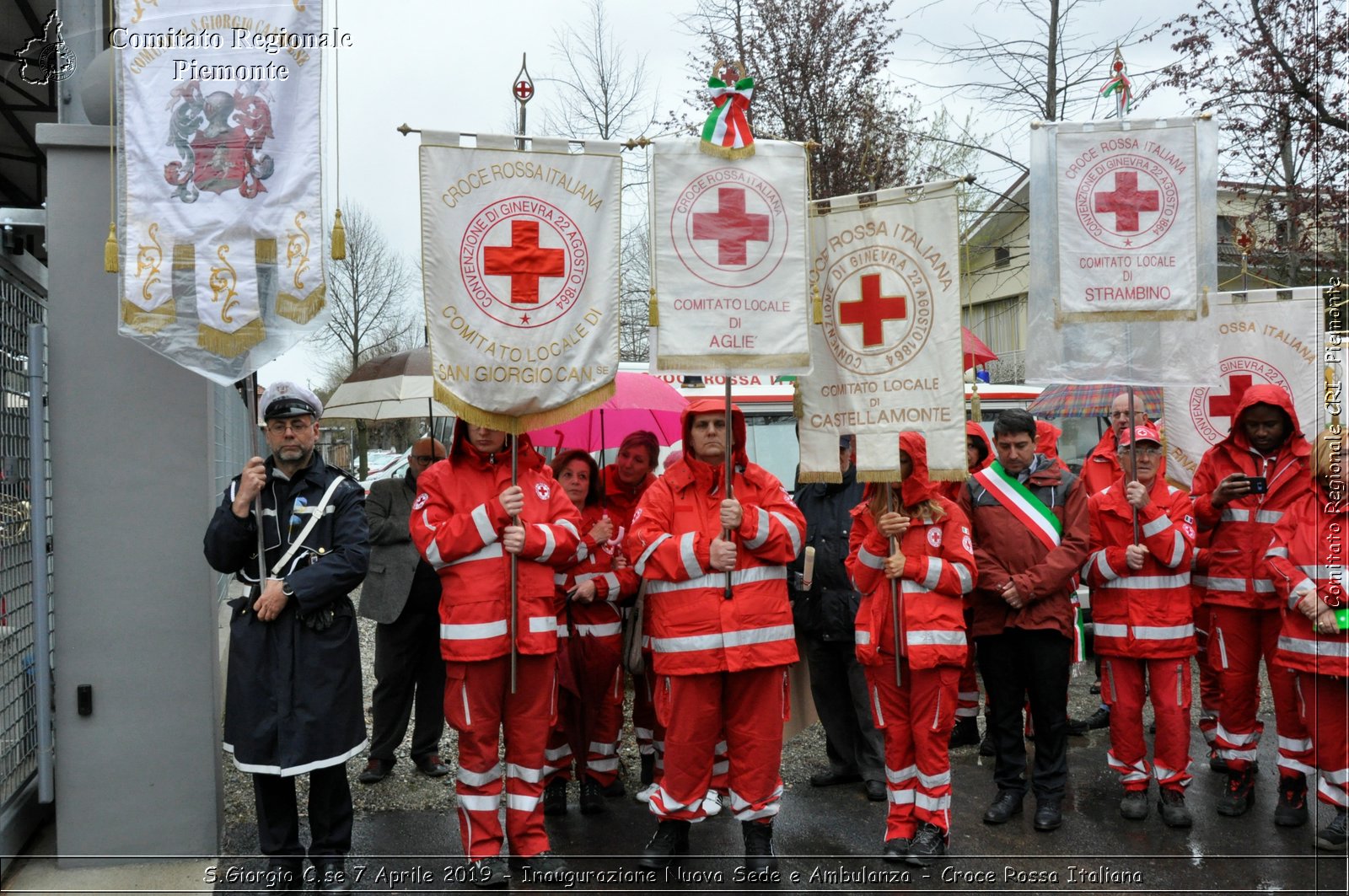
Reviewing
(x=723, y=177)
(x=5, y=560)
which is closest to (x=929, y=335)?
(x=723, y=177)

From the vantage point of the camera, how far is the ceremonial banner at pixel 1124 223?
5.53 metres

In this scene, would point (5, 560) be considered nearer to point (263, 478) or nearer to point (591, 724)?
point (263, 478)

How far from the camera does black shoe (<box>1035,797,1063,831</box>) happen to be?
5.50 metres

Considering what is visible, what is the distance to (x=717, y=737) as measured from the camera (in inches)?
195

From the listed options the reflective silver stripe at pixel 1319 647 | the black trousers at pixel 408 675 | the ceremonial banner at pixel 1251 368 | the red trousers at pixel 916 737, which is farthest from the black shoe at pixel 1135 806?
the black trousers at pixel 408 675

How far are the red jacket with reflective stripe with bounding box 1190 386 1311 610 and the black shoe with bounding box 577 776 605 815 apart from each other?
139 inches

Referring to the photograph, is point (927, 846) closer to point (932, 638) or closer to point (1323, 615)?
point (932, 638)

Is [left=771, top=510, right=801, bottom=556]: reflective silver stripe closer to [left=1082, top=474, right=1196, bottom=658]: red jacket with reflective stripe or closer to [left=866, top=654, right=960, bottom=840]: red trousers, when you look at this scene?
[left=866, top=654, right=960, bottom=840]: red trousers

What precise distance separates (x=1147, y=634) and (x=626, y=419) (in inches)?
147

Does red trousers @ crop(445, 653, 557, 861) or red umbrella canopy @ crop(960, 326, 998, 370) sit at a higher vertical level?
red umbrella canopy @ crop(960, 326, 998, 370)

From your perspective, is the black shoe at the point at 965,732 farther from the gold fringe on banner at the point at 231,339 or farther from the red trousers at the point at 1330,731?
the gold fringe on banner at the point at 231,339

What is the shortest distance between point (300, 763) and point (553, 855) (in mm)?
1227

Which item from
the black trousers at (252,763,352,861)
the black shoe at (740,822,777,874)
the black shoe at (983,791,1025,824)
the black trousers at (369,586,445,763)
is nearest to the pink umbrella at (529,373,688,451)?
the black trousers at (369,586,445,763)

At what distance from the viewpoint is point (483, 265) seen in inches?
189
